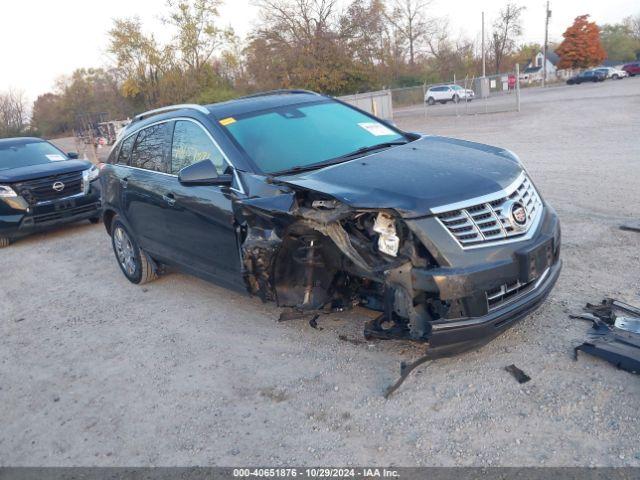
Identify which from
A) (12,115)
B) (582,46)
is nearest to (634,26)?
(582,46)

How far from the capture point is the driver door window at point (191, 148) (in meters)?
4.69

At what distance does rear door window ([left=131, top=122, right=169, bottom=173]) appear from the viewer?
5.52 metres

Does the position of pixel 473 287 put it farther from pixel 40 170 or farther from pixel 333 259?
pixel 40 170

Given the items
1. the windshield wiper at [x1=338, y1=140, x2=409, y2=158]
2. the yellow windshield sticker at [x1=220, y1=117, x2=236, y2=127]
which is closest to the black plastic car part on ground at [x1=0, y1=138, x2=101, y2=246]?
the yellow windshield sticker at [x1=220, y1=117, x2=236, y2=127]

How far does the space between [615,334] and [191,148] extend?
366cm

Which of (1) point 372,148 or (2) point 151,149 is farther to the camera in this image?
(2) point 151,149

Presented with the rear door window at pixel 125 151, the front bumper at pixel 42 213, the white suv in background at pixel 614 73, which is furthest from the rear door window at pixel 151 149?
the white suv in background at pixel 614 73

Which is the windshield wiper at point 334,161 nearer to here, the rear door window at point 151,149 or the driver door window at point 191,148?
the driver door window at point 191,148

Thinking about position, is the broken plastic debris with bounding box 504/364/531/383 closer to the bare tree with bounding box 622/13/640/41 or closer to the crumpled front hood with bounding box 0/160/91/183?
the crumpled front hood with bounding box 0/160/91/183

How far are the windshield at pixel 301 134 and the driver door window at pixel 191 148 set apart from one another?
0.69ft

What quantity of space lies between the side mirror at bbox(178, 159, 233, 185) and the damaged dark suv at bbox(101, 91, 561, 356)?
0.04ft

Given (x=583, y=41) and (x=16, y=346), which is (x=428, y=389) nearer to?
(x=16, y=346)

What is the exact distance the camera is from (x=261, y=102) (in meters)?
5.29

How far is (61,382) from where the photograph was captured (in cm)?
432
